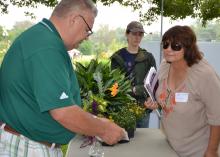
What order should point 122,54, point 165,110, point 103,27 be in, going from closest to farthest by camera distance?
point 165,110 → point 122,54 → point 103,27

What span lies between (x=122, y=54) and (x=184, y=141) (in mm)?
1647

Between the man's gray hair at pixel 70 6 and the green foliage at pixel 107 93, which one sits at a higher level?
the man's gray hair at pixel 70 6

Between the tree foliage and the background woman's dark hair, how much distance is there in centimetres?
338

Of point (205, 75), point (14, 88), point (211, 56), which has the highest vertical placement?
point (14, 88)

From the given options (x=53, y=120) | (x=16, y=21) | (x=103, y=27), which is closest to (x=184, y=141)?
(x=53, y=120)

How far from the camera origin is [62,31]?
1565 mm

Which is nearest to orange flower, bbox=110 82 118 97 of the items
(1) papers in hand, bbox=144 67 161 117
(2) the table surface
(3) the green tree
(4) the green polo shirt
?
(1) papers in hand, bbox=144 67 161 117

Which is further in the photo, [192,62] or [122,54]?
[122,54]

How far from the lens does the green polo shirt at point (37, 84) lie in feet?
4.64

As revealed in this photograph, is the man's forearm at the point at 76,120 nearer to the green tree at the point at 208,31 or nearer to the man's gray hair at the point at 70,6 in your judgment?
the man's gray hair at the point at 70,6

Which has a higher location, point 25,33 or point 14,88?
point 25,33

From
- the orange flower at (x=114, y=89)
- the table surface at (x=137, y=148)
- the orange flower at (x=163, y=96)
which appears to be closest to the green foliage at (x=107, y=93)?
the orange flower at (x=114, y=89)

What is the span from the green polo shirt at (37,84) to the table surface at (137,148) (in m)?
0.55

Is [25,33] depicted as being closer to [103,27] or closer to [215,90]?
[215,90]
